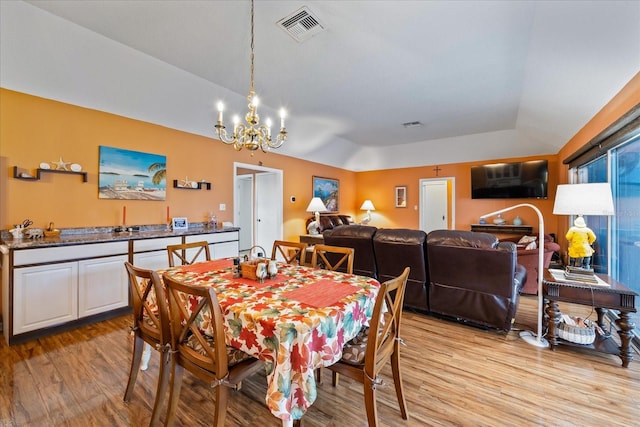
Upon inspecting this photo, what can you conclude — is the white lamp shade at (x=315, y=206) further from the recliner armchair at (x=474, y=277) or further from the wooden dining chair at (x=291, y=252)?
the recliner armchair at (x=474, y=277)

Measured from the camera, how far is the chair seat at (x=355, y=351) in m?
1.41

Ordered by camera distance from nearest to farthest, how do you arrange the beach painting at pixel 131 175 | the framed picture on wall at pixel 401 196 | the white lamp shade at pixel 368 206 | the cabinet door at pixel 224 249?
the beach painting at pixel 131 175 < the cabinet door at pixel 224 249 < the framed picture on wall at pixel 401 196 < the white lamp shade at pixel 368 206

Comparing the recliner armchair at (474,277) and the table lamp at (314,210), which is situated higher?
the table lamp at (314,210)

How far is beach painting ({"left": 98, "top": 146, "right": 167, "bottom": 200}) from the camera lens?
3314 millimetres

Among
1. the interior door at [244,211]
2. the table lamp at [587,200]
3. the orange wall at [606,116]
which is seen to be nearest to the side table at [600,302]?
the table lamp at [587,200]

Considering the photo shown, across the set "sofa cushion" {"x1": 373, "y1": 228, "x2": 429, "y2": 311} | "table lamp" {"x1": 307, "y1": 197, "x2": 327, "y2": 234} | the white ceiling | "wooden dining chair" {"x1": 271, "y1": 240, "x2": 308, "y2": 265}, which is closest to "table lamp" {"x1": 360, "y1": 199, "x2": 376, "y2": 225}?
"table lamp" {"x1": 307, "y1": 197, "x2": 327, "y2": 234}

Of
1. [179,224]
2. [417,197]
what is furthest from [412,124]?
[179,224]

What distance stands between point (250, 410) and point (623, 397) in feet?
8.05

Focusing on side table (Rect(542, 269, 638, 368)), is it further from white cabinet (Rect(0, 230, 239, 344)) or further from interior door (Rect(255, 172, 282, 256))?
interior door (Rect(255, 172, 282, 256))

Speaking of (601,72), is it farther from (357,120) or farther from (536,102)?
(357,120)

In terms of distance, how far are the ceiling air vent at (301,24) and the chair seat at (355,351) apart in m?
2.67

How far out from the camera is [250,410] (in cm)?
169

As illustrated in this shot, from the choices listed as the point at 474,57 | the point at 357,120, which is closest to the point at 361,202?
the point at 357,120

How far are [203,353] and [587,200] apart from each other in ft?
9.86
